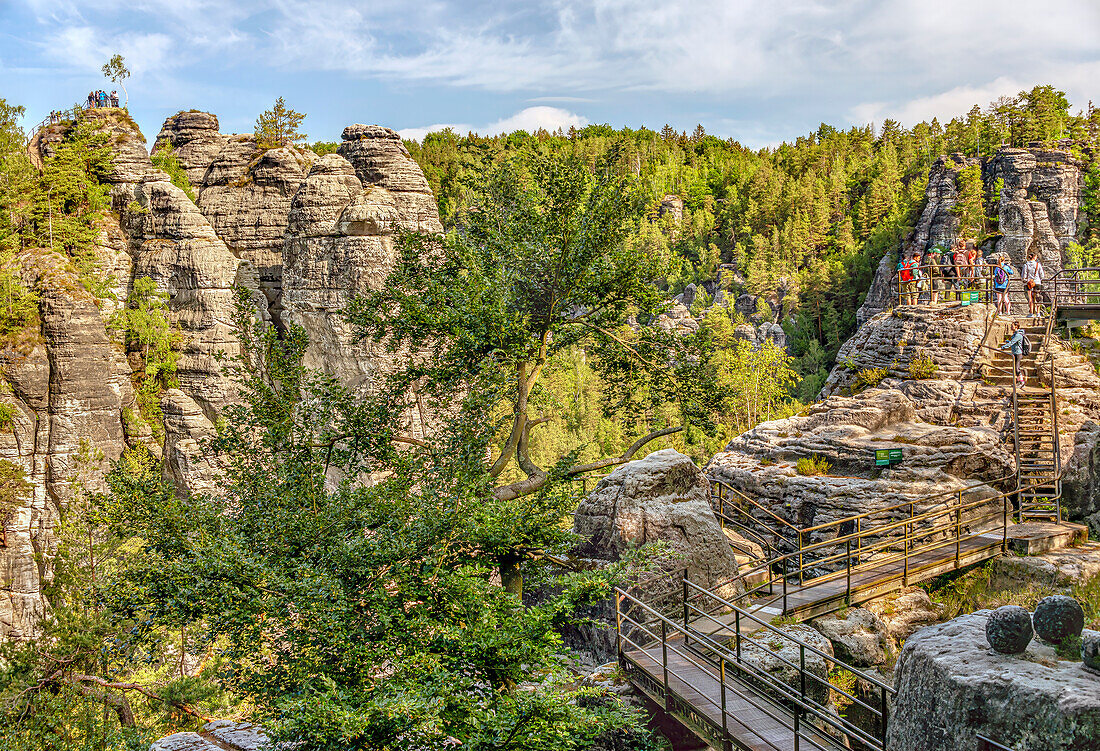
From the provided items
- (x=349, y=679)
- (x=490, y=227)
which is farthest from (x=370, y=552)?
(x=490, y=227)

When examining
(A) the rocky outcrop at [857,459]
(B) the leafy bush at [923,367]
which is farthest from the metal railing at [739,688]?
(B) the leafy bush at [923,367]

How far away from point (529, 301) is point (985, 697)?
9.53 m

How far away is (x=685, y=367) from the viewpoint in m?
13.6

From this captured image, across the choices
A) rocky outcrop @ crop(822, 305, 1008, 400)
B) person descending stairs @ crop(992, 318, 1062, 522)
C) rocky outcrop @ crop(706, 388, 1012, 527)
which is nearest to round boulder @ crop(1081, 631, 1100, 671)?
rocky outcrop @ crop(706, 388, 1012, 527)

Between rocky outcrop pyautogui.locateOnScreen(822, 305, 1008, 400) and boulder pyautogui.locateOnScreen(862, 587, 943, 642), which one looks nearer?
boulder pyautogui.locateOnScreen(862, 587, 943, 642)

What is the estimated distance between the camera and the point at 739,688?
8.84 meters

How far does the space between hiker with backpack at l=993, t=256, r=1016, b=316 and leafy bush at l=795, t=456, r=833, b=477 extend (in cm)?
710

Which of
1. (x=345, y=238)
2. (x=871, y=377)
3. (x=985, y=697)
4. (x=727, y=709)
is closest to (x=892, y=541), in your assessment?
(x=727, y=709)

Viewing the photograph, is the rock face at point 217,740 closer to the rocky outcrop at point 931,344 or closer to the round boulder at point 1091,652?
the round boulder at point 1091,652

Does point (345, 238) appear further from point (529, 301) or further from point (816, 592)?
point (816, 592)

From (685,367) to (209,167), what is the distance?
1889 inches

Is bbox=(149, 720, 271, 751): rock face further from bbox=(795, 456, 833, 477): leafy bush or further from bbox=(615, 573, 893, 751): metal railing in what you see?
bbox=(795, 456, 833, 477): leafy bush

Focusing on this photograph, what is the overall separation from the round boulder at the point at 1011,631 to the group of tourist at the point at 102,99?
5857cm

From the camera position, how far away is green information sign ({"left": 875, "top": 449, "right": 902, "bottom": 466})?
639 inches
